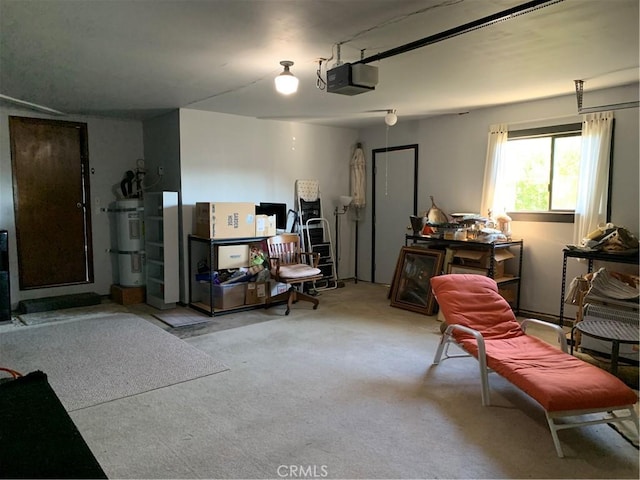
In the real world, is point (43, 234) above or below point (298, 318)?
above

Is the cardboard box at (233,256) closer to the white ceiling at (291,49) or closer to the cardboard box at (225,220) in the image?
the cardboard box at (225,220)

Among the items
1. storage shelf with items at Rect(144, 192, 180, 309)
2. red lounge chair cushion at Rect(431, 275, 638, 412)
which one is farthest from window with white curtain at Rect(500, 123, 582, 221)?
storage shelf with items at Rect(144, 192, 180, 309)

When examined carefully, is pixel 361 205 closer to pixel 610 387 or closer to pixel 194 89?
pixel 194 89

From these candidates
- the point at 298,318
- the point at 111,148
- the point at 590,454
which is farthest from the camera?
the point at 111,148

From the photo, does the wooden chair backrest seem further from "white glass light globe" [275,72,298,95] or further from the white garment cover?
"white glass light globe" [275,72,298,95]

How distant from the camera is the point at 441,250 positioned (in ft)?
17.6

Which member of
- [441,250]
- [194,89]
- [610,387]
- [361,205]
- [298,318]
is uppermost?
[194,89]

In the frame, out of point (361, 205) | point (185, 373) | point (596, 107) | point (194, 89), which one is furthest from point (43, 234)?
point (596, 107)

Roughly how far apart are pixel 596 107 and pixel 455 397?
3.27 metres

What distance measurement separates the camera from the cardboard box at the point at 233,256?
16.7 ft

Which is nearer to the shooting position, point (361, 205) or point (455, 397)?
point (455, 397)

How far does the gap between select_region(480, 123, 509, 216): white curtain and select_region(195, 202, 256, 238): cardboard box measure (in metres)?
2.90

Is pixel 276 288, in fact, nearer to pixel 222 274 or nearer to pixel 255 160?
pixel 222 274

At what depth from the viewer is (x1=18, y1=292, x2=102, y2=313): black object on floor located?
512 centimetres
